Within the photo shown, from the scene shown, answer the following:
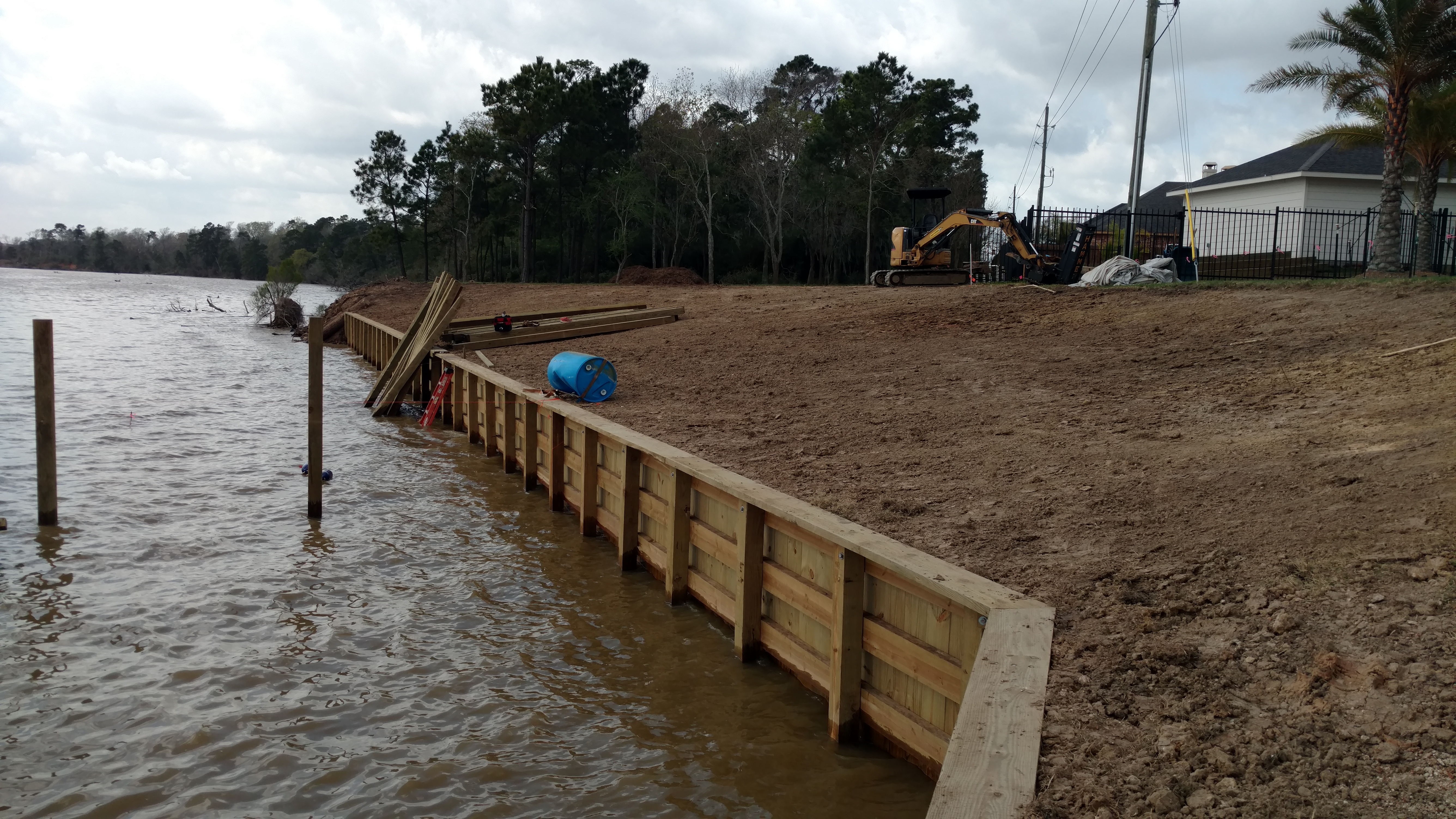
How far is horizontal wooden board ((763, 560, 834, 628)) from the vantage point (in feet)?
18.3

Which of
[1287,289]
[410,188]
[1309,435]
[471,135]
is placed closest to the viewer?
[1309,435]

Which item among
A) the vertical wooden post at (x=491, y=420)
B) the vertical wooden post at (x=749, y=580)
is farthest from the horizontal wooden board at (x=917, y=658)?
the vertical wooden post at (x=491, y=420)

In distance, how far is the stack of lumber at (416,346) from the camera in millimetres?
17250

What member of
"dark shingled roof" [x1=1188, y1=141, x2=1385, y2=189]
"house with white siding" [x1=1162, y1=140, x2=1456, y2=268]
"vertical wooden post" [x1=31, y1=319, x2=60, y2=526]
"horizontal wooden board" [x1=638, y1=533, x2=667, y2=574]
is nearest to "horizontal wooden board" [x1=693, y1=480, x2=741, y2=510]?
"horizontal wooden board" [x1=638, y1=533, x2=667, y2=574]

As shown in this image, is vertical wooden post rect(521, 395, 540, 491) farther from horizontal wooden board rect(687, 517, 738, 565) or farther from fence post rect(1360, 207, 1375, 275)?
fence post rect(1360, 207, 1375, 275)

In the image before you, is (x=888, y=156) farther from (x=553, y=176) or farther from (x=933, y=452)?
(x=933, y=452)

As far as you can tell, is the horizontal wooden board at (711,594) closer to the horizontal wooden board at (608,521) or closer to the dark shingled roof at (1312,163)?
the horizontal wooden board at (608,521)

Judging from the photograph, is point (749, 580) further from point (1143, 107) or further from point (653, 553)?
point (1143, 107)

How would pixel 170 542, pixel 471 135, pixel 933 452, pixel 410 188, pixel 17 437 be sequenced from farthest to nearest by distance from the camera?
pixel 410 188, pixel 471 135, pixel 17 437, pixel 170 542, pixel 933 452

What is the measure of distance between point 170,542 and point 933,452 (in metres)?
7.10

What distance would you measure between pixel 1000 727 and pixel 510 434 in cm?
1022

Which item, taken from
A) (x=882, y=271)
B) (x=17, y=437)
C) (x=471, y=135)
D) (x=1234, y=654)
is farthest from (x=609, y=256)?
(x=1234, y=654)

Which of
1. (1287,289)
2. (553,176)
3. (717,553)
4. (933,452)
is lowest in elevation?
(717,553)

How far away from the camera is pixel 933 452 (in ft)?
26.3
